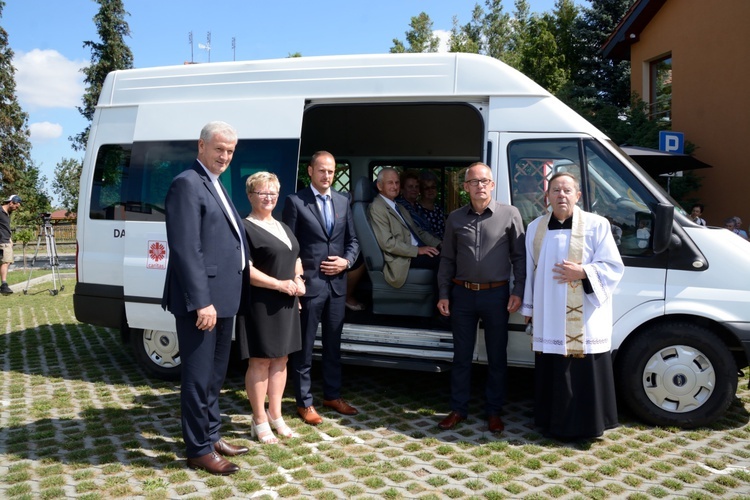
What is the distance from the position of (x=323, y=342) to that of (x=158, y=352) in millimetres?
1927

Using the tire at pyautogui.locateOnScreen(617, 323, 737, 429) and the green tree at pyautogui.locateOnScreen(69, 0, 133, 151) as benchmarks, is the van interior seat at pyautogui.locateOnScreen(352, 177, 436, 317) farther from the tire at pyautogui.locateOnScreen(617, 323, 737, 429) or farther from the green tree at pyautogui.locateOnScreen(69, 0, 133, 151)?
the green tree at pyautogui.locateOnScreen(69, 0, 133, 151)

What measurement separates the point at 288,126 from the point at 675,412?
380 cm

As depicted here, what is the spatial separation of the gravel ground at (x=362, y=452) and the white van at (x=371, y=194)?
448 mm

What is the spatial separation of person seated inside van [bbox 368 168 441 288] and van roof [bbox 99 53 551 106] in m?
0.95

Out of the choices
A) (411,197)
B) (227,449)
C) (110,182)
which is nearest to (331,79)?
(411,197)

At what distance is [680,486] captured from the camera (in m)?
3.82

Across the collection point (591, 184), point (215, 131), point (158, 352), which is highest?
point (215, 131)

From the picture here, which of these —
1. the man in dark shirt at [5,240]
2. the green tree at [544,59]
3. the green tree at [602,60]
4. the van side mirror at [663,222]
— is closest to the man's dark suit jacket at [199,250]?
the van side mirror at [663,222]

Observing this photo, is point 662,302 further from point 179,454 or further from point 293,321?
point 179,454

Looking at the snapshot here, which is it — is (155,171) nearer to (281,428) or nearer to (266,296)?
(266,296)

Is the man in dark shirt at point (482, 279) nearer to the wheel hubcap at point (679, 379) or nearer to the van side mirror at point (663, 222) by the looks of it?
the van side mirror at point (663, 222)

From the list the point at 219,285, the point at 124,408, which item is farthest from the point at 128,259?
the point at 219,285

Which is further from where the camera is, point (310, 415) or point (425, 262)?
point (425, 262)

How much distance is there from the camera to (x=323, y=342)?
203 inches
